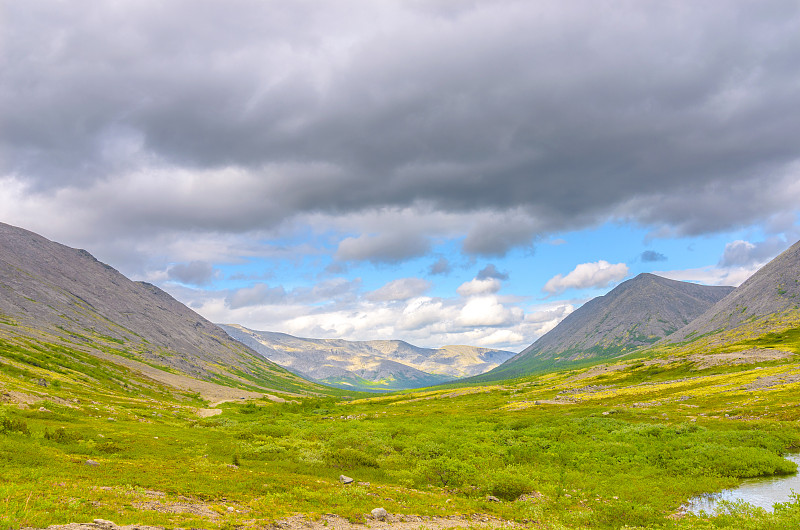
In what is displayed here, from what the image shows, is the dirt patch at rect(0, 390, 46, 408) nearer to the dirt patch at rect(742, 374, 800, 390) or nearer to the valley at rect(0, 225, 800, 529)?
the valley at rect(0, 225, 800, 529)

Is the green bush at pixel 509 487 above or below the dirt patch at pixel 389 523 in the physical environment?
below

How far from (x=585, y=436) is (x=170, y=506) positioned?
5022 centimetres

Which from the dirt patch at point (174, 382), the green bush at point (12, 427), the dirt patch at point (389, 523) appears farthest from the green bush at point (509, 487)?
the dirt patch at point (174, 382)

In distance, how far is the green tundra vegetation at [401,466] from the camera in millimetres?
24422

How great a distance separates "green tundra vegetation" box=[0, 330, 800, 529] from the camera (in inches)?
961

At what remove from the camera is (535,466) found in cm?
4347

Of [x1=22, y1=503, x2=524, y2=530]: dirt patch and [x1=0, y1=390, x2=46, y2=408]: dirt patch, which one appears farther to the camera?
[x1=0, y1=390, x2=46, y2=408]: dirt patch

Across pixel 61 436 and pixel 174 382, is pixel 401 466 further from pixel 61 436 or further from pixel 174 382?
pixel 174 382

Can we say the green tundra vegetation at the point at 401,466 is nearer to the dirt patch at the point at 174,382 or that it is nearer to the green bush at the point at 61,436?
the green bush at the point at 61,436

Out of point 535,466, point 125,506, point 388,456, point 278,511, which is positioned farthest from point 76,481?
point 535,466

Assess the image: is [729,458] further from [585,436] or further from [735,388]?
[735,388]

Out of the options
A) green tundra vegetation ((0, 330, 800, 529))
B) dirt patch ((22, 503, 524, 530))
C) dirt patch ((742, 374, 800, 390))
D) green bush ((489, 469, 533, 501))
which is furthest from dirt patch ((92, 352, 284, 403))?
dirt patch ((742, 374, 800, 390))

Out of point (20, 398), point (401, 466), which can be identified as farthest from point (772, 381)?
point (20, 398)

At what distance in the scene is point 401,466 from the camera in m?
43.5
